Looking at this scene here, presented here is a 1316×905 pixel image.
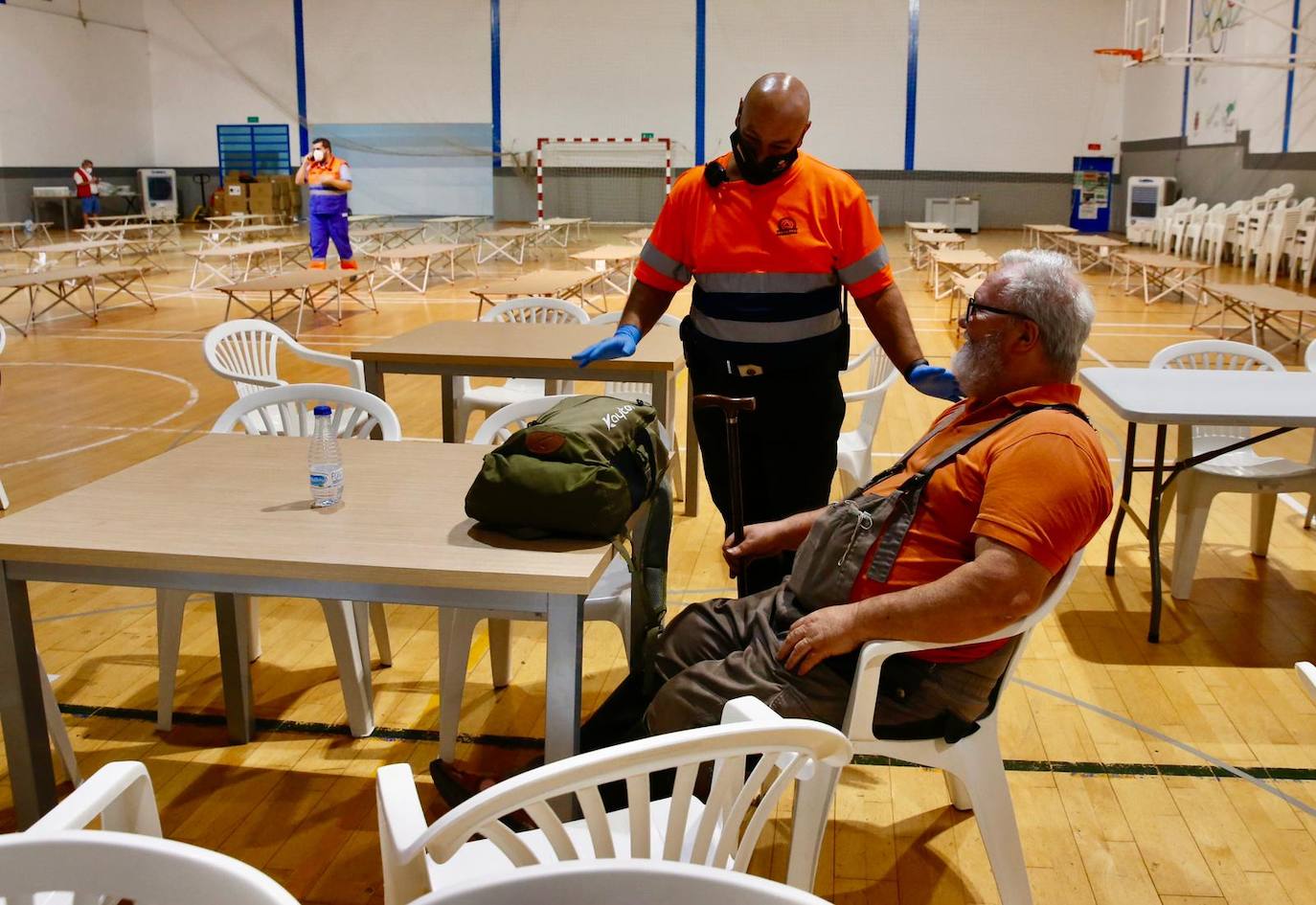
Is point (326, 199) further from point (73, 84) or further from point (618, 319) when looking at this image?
point (73, 84)

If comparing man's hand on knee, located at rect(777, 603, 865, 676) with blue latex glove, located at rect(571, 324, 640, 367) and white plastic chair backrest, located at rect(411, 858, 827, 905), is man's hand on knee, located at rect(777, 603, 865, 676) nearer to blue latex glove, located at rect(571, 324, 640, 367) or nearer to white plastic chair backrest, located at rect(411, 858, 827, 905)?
white plastic chair backrest, located at rect(411, 858, 827, 905)

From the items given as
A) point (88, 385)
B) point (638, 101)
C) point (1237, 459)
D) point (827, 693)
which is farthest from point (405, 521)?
point (638, 101)

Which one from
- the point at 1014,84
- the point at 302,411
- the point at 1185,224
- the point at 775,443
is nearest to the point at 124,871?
the point at 775,443

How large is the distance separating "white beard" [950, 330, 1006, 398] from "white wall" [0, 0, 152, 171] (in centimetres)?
1999

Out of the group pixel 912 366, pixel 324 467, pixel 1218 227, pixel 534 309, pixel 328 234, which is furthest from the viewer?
pixel 1218 227

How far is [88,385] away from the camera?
716 centimetres

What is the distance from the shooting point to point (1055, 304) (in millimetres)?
1985

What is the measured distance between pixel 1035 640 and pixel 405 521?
2.13 metres

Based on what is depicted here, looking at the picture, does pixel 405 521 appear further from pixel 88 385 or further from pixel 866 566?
pixel 88 385

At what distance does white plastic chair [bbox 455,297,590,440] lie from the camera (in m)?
4.57

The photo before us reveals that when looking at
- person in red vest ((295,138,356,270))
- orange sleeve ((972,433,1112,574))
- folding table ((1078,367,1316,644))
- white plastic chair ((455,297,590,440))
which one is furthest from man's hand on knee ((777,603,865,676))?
person in red vest ((295,138,356,270))

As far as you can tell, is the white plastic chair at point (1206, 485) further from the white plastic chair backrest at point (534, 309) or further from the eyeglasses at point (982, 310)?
the white plastic chair backrest at point (534, 309)

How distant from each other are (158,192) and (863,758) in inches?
835

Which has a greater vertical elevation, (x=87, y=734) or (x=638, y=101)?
(x=638, y=101)
